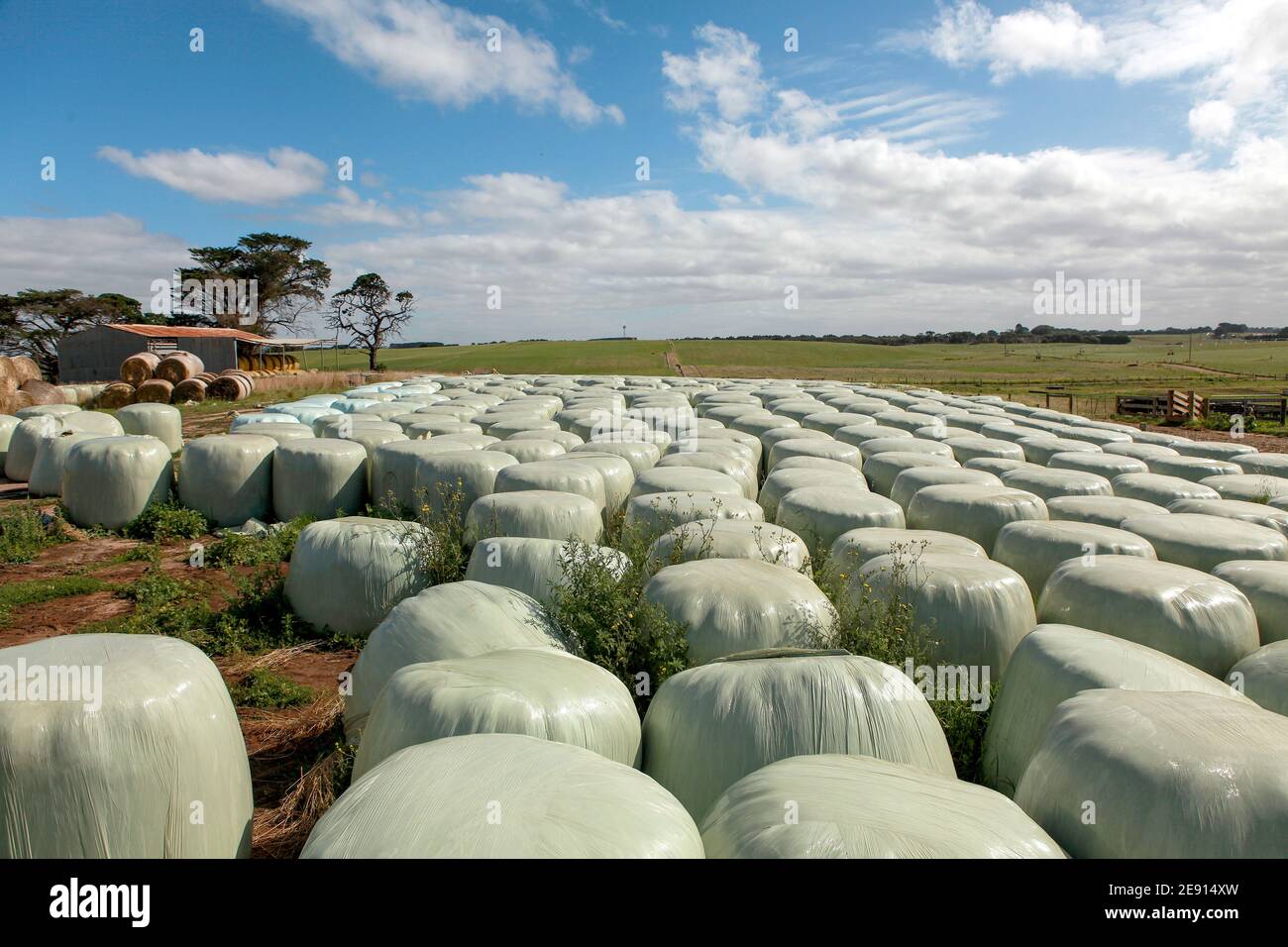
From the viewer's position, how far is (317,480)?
33.4 ft

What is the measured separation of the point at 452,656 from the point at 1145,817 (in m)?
3.56

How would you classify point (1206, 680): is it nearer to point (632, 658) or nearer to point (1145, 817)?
point (1145, 817)

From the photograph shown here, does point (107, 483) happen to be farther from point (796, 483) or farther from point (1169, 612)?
point (1169, 612)

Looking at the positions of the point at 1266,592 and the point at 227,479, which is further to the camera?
the point at 227,479

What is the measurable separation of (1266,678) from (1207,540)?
284 centimetres

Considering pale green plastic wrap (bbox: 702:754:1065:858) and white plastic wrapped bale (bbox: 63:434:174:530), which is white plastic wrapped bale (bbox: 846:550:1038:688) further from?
white plastic wrapped bale (bbox: 63:434:174:530)

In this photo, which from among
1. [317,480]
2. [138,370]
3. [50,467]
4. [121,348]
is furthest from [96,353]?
[317,480]

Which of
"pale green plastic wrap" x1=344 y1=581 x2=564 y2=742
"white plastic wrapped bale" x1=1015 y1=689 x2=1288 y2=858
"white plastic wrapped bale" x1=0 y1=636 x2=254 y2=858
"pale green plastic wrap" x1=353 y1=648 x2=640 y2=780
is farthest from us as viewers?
"pale green plastic wrap" x1=344 y1=581 x2=564 y2=742

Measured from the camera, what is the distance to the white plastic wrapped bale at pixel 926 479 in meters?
9.34

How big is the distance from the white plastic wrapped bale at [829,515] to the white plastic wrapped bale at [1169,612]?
2238mm

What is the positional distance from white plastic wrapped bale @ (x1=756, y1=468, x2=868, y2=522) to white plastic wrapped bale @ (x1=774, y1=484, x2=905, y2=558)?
1.74 ft

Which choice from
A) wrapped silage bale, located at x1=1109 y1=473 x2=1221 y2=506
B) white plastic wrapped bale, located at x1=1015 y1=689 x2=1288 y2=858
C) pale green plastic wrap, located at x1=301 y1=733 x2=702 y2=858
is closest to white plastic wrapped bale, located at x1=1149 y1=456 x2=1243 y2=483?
wrapped silage bale, located at x1=1109 y1=473 x2=1221 y2=506

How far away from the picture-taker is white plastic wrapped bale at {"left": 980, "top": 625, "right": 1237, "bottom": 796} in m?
4.05

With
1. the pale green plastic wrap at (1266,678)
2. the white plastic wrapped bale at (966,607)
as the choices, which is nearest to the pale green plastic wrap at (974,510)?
the white plastic wrapped bale at (966,607)
